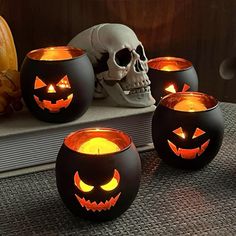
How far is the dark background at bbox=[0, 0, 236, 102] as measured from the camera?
1.15 m

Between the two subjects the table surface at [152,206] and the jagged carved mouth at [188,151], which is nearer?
the table surface at [152,206]

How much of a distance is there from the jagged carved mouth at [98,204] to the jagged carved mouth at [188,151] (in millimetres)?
181

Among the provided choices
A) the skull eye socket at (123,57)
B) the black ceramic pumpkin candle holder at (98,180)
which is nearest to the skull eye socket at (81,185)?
the black ceramic pumpkin candle holder at (98,180)

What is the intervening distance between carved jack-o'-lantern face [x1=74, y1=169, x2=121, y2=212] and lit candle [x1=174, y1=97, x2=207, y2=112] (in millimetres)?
239

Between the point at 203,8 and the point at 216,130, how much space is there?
443 mm

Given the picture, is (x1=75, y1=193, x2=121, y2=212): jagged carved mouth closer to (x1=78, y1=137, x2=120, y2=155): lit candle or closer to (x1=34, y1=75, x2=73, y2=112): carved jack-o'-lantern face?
(x1=78, y1=137, x2=120, y2=155): lit candle

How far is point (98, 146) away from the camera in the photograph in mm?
806

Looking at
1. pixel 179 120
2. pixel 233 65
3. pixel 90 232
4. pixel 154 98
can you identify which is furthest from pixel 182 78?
pixel 90 232

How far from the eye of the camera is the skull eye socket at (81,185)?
28.6 inches

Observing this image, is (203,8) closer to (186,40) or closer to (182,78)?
(186,40)

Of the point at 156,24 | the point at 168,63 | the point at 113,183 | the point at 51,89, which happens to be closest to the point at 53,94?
the point at 51,89

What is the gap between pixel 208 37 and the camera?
124 centimetres

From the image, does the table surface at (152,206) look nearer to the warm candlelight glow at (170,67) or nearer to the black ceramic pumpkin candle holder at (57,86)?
the black ceramic pumpkin candle holder at (57,86)

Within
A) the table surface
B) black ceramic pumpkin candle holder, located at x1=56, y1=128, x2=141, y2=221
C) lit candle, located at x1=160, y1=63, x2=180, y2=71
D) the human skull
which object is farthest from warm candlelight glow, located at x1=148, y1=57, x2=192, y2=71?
black ceramic pumpkin candle holder, located at x1=56, y1=128, x2=141, y2=221
